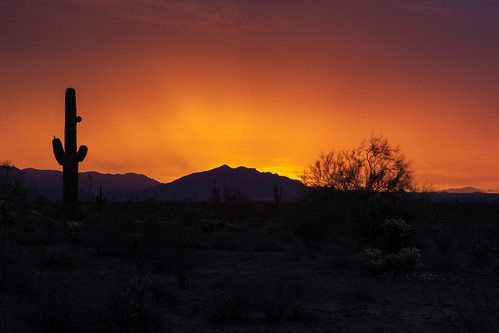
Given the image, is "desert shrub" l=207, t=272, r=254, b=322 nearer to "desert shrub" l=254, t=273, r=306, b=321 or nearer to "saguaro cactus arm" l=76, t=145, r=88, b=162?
"desert shrub" l=254, t=273, r=306, b=321

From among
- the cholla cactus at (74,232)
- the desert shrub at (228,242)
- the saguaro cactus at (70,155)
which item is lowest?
the desert shrub at (228,242)

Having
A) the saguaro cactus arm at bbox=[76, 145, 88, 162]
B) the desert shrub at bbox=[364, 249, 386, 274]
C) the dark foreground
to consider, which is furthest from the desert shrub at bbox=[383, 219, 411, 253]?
the saguaro cactus arm at bbox=[76, 145, 88, 162]

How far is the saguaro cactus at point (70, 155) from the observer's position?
23655 millimetres

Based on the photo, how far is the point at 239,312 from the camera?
9.49 m

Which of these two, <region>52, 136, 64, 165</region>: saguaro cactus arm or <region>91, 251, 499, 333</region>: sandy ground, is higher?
<region>52, 136, 64, 165</region>: saguaro cactus arm

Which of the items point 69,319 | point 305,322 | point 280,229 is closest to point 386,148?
point 280,229

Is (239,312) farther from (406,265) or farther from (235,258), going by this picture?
(235,258)

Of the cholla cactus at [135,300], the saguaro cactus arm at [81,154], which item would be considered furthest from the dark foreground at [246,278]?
the saguaro cactus arm at [81,154]

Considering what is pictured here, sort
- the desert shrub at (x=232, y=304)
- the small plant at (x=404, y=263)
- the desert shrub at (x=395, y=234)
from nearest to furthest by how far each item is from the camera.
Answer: the desert shrub at (x=232, y=304), the small plant at (x=404, y=263), the desert shrub at (x=395, y=234)

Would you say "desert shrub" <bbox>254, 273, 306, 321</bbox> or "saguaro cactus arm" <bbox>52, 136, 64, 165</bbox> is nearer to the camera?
"desert shrub" <bbox>254, 273, 306, 321</bbox>

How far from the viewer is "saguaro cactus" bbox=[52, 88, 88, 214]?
77.6 feet

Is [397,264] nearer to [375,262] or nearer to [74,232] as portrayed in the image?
[375,262]

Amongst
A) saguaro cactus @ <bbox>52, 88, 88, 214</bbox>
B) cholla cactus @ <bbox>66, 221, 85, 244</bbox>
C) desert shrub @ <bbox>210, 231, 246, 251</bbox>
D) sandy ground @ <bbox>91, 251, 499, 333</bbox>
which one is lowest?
sandy ground @ <bbox>91, 251, 499, 333</bbox>

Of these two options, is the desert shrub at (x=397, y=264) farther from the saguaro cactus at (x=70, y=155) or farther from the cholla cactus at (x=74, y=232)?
the saguaro cactus at (x=70, y=155)
